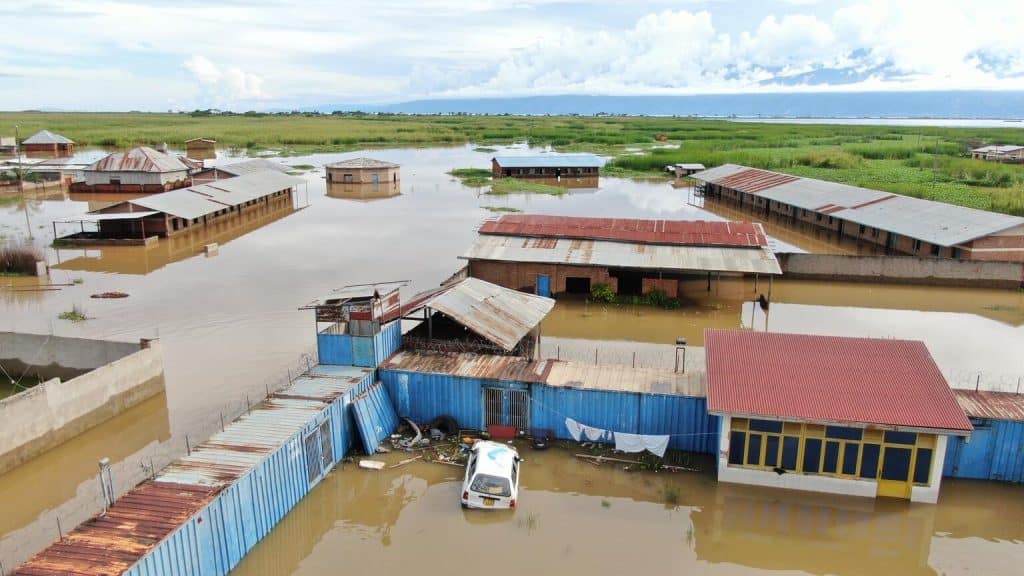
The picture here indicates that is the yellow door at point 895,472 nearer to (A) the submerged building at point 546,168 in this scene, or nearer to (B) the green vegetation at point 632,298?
(B) the green vegetation at point 632,298

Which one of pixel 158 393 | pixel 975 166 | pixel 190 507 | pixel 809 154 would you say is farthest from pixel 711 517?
pixel 809 154

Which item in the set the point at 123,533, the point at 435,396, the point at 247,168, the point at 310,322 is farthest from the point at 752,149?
the point at 123,533

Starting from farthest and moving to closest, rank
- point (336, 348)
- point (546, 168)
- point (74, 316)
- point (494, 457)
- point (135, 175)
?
point (546, 168) → point (135, 175) → point (74, 316) → point (336, 348) → point (494, 457)

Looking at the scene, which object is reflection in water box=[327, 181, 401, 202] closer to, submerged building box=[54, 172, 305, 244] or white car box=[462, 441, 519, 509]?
submerged building box=[54, 172, 305, 244]

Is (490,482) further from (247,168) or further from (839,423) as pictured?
(247,168)

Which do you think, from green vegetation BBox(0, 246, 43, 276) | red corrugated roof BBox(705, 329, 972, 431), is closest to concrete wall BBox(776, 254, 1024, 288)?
red corrugated roof BBox(705, 329, 972, 431)
